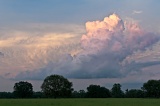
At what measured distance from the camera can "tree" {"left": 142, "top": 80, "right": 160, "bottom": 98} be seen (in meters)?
149

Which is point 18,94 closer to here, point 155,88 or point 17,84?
point 17,84

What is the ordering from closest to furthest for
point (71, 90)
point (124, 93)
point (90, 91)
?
point (71, 90) < point (90, 91) < point (124, 93)

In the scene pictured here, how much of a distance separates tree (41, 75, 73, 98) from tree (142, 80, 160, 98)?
3812cm

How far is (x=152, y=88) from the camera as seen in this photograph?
149250 mm

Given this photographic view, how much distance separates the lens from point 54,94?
132125 millimetres

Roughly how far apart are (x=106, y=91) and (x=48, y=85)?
28895mm


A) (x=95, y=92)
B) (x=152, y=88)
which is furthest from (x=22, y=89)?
(x=152, y=88)

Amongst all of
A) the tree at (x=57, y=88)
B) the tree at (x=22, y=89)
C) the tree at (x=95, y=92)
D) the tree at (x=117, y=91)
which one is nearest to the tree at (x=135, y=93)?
the tree at (x=117, y=91)

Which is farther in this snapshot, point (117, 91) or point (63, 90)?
point (117, 91)

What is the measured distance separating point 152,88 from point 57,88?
145 feet

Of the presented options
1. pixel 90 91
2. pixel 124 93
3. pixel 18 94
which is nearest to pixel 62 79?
pixel 90 91

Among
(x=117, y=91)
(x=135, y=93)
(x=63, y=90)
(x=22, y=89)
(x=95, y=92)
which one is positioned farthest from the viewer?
(x=117, y=91)

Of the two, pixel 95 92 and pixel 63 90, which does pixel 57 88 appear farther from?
pixel 95 92

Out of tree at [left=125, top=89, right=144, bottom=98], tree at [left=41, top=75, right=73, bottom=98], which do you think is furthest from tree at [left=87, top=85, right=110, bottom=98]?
tree at [left=125, top=89, right=144, bottom=98]
